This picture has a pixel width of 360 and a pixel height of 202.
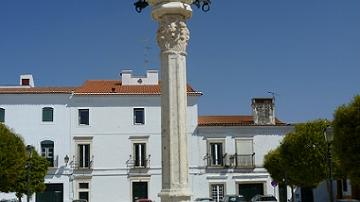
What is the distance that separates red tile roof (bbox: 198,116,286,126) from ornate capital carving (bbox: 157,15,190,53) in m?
29.7

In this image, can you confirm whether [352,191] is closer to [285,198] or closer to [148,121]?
[285,198]

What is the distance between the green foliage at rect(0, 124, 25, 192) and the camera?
100 feet

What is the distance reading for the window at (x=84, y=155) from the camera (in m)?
42.8

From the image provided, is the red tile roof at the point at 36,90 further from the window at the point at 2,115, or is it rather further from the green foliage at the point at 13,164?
the green foliage at the point at 13,164

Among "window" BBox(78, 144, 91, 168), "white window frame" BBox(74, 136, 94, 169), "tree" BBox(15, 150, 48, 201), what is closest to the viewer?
"tree" BBox(15, 150, 48, 201)

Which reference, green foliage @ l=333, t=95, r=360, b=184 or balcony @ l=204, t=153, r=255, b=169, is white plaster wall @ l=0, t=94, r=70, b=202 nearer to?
balcony @ l=204, t=153, r=255, b=169

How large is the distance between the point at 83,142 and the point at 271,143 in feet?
42.6

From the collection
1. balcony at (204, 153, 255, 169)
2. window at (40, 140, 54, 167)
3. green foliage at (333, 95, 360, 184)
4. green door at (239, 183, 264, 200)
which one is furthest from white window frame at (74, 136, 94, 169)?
green foliage at (333, 95, 360, 184)

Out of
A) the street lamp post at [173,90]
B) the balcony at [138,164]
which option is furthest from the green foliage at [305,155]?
the street lamp post at [173,90]

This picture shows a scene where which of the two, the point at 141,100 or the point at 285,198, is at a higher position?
the point at 141,100

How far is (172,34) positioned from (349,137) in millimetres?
9242

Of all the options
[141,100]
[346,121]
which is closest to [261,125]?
[141,100]

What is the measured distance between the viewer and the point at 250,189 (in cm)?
4388

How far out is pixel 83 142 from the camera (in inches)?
1693
